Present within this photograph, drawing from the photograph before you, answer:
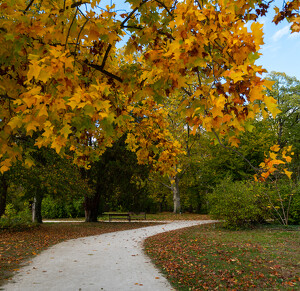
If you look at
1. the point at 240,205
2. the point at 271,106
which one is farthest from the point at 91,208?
the point at 271,106

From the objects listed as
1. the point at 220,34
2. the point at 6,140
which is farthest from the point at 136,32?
the point at 6,140

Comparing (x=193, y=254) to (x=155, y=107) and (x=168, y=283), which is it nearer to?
(x=168, y=283)

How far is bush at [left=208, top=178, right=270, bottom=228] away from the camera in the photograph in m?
12.5

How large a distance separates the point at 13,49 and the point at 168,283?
4.25 meters

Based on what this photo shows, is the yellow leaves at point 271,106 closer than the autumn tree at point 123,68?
Yes

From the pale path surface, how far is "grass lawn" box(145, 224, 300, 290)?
1.43ft

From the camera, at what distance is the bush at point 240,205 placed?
12500mm

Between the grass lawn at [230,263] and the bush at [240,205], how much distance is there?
2.65 meters

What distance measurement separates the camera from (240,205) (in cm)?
1259

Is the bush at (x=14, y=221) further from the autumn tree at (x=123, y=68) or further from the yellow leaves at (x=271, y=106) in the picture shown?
the yellow leaves at (x=271, y=106)

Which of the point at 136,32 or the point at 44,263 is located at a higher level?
the point at 136,32

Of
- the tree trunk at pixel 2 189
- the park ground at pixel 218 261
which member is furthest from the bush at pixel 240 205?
the tree trunk at pixel 2 189

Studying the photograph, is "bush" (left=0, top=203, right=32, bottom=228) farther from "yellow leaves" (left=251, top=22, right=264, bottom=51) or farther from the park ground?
"yellow leaves" (left=251, top=22, right=264, bottom=51)

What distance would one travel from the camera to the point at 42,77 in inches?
89.3
